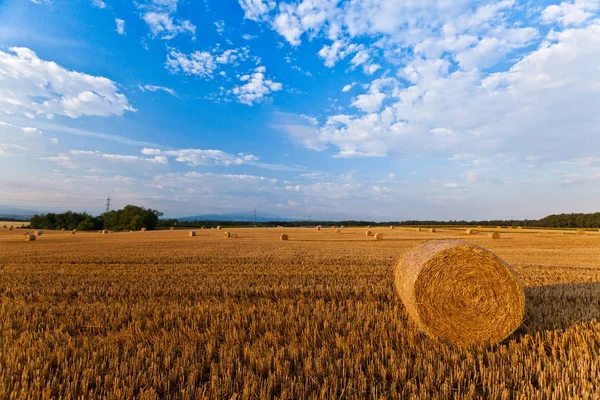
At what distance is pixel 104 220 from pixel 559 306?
3419 inches

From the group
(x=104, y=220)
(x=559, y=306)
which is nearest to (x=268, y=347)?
(x=559, y=306)

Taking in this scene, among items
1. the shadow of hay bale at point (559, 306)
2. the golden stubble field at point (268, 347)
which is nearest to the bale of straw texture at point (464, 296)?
the golden stubble field at point (268, 347)

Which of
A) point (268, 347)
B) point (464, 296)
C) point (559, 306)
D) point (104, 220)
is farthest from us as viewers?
point (104, 220)

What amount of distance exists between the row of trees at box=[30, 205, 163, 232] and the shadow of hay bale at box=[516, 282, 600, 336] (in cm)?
7344

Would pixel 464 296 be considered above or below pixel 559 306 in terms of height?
above

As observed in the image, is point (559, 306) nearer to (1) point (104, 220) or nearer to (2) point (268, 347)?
(2) point (268, 347)

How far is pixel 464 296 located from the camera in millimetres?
4996

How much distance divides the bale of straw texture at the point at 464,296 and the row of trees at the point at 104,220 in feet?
240

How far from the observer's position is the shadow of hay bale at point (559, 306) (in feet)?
16.2

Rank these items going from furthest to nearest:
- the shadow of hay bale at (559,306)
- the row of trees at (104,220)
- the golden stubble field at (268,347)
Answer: the row of trees at (104,220), the shadow of hay bale at (559,306), the golden stubble field at (268,347)

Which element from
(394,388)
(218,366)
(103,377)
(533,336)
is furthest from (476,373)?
(103,377)

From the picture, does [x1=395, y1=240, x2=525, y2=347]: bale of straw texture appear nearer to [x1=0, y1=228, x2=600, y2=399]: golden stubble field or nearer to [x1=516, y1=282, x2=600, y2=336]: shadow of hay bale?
[x1=0, y1=228, x2=600, y2=399]: golden stubble field

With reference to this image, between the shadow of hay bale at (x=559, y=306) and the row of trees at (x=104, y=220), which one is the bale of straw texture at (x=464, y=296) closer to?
the shadow of hay bale at (x=559, y=306)

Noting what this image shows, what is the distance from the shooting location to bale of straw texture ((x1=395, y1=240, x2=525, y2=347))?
15.5ft
